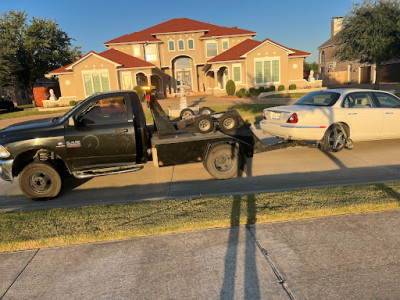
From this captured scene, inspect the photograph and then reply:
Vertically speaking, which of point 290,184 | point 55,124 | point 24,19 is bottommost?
point 290,184

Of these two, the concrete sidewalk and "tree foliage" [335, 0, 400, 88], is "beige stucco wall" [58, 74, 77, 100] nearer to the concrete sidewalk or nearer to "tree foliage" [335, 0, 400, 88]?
"tree foliage" [335, 0, 400, 88]

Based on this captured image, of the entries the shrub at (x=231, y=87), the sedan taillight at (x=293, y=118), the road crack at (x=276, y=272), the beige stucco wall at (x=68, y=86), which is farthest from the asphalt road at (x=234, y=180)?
the beige stucco wall at (x=68, y=86)

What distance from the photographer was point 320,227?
12.7 ft

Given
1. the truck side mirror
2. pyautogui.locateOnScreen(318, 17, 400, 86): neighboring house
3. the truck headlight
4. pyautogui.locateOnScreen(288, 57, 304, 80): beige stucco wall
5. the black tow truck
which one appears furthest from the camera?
pyautogui.locateOnScreen(318, 17, 400, 86): neighboring house

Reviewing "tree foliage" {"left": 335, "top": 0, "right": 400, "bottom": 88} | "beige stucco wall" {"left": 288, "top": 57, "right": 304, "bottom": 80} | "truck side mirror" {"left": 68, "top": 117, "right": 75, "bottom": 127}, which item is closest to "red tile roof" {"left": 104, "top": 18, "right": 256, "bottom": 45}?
"beige stucco wall" {"left": 288, "top": 57, "right": 304, "bottom": 80}

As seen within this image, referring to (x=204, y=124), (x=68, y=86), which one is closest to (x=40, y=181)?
(x=204, y=124)

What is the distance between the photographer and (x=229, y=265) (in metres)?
3.15

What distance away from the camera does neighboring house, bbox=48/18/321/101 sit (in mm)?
28578

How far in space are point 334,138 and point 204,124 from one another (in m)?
3.37

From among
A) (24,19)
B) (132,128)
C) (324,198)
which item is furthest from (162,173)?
(24,19)

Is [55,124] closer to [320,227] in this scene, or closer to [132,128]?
[132,128]

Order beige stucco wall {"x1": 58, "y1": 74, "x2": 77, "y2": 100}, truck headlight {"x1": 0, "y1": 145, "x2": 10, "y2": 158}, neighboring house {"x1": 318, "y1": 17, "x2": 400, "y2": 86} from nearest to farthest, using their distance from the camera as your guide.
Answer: truck headlight {"x1": 0, "y1": 145, "x2": 10, "y2": 158}, beige stucco wall {"x1": 58, "y1": 74, "x2": 77, "y2": 100}, neighboring house {"x1": 318, "y1": 17, "x2": 400, "y2": 86}

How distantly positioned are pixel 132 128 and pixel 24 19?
127 feet

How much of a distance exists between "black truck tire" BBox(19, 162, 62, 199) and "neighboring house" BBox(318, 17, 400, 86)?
120ft
